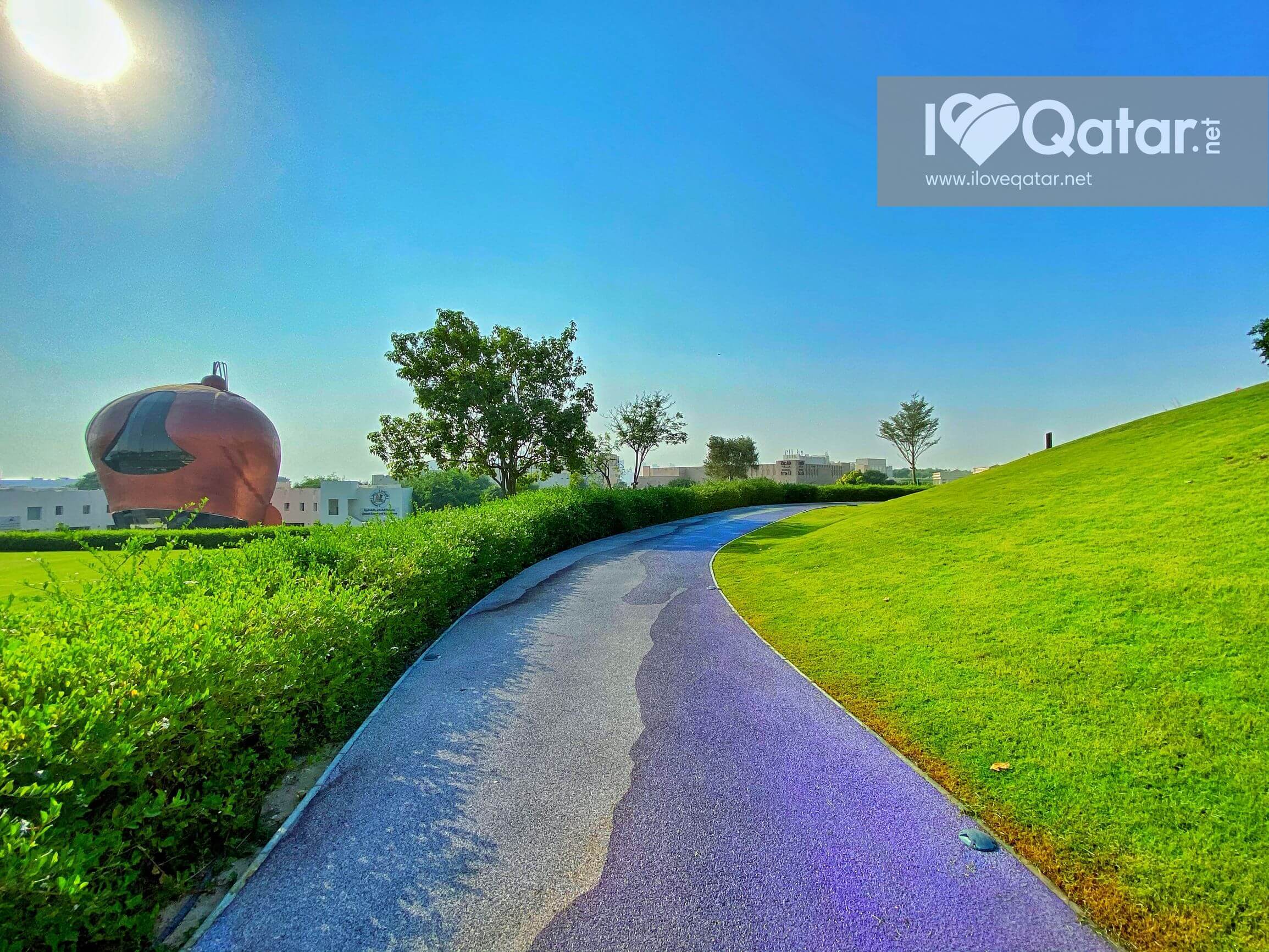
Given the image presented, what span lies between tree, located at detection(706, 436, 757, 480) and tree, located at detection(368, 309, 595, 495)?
24280 mm

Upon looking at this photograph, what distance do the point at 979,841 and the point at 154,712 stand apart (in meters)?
3.80

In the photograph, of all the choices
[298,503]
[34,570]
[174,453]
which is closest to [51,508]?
[298,503]

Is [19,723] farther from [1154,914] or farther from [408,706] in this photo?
[1154,914]

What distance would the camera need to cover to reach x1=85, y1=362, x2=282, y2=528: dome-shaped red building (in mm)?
25062

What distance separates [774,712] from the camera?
13.1 feet

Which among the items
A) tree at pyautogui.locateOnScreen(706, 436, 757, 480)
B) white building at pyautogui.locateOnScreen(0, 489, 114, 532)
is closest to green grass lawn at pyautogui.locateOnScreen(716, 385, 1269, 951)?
tree at pyautogui.locateOnScreen(706, 436, 757, 480)

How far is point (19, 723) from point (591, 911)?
223 cm

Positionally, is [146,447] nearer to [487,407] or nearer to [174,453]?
[174,453]

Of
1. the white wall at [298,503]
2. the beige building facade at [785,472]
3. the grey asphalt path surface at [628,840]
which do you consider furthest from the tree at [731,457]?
the grey asphalt path surface at [628,840]

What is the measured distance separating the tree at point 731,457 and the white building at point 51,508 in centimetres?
4448

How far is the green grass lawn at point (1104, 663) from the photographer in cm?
232

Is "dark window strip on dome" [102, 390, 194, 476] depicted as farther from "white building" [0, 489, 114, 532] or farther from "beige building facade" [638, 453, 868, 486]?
"beige building facade" [638, 453, 868, 486]

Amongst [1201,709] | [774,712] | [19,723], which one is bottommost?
[774,712]

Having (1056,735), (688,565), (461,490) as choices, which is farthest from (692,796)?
(461,490)
